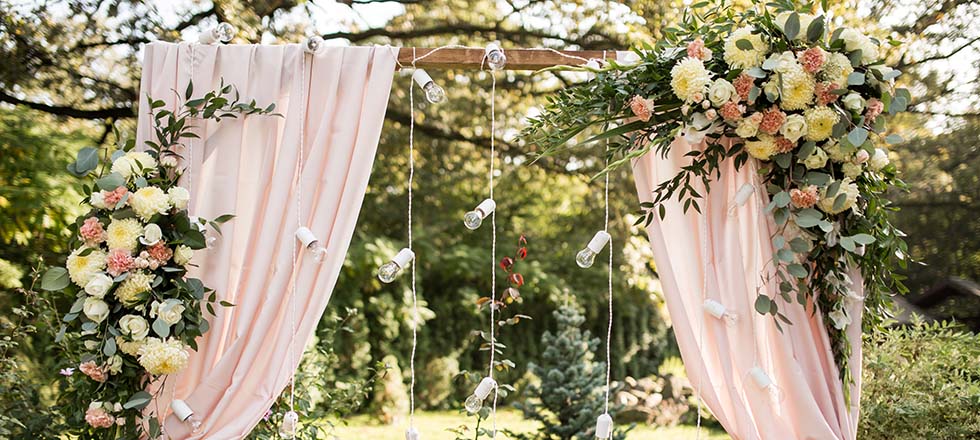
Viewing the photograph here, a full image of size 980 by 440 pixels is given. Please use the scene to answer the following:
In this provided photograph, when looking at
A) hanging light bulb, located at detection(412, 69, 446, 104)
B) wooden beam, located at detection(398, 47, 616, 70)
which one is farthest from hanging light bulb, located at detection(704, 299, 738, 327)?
hanging light bulb, located at detection(412, 69, 446, 104)

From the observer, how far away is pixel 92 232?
2104 mm

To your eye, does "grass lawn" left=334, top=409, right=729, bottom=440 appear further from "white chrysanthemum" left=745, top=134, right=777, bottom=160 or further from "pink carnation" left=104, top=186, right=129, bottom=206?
"white chrysanthemum" left=745, top=134, right=777, bottom=160

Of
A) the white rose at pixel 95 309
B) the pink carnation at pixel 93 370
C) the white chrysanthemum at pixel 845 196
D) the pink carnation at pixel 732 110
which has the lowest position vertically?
the pink carnation at pixel 93 370

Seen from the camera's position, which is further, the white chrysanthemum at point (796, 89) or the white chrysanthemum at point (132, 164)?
the white chrysanthemum at point (132, 164)

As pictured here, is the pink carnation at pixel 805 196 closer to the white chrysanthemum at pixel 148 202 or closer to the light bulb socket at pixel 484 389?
the light bulb socket at pixel 484 389

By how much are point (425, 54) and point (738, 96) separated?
2.79 ft

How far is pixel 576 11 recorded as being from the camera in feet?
17.4

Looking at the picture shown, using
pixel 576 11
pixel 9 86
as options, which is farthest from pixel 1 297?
pixel 576 11

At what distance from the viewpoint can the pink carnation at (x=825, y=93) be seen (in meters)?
2.04

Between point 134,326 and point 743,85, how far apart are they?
64.2 inches

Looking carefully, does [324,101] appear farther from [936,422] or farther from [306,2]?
[306,2]

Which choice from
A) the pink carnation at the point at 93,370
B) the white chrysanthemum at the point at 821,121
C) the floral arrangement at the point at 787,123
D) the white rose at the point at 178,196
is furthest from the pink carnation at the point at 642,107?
the pink carnation at the point at 93,370

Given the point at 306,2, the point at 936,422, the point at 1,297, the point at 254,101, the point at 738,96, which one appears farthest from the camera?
the point at 306,2

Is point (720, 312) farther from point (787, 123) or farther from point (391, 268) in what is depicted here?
point (391, 268)
